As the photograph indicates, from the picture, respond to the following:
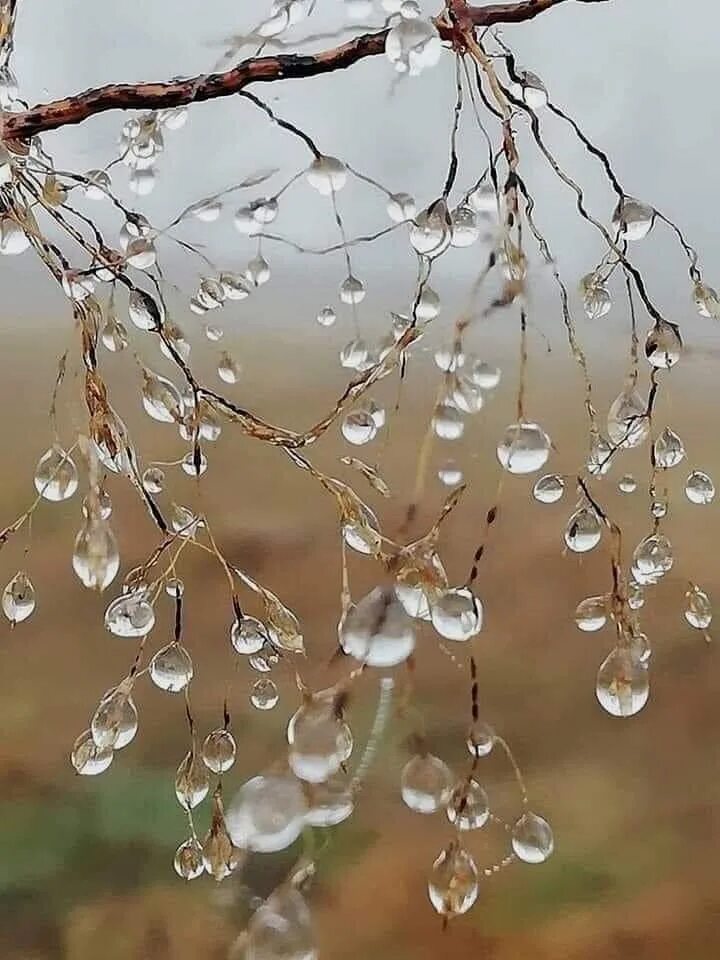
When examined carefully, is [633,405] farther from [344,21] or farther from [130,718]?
[344,21]

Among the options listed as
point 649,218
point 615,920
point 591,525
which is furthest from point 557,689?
point 649,218

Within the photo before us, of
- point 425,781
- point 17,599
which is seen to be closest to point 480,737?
point 425,781

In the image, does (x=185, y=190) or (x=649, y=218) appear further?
(x=185, y=190)

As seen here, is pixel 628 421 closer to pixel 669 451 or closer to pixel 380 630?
pixel 669 451

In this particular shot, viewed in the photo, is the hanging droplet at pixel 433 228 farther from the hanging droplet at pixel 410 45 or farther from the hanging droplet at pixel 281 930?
the hanging droplet at pixel 281 930

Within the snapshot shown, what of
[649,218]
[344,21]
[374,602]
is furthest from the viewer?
[344,21]

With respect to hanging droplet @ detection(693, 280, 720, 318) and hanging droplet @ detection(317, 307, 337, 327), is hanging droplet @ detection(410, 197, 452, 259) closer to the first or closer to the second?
hanging droplet @ detection(693, 280, 720, 318)
